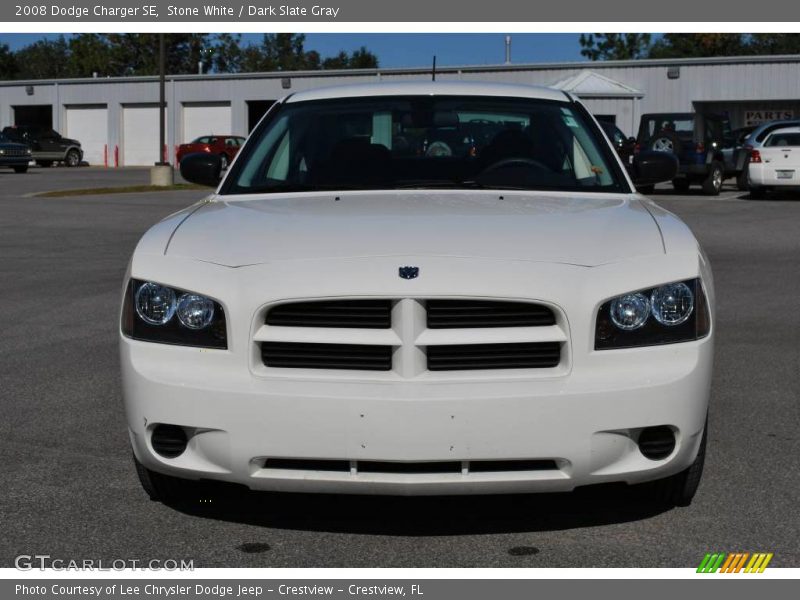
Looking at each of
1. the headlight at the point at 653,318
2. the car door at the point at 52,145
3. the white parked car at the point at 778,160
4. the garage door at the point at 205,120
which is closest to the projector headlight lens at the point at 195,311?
the headlight at the point at 653,318

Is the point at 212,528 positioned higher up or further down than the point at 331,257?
further down

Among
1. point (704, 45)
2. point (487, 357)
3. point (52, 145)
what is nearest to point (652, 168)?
point (487, 357)

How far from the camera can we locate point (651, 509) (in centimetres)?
448

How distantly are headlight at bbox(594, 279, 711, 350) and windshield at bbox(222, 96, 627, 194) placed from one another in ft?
4.23

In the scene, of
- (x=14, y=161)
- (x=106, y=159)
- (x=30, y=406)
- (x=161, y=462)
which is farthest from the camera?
(x=106, y=159)

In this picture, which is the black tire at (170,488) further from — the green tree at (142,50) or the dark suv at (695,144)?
the green tree at (142,50)

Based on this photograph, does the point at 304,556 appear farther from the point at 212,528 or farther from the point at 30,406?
the point at 30,406

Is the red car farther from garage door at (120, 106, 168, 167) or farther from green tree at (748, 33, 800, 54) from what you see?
green tree at (748, 33, 800, 54)

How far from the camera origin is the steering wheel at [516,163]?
5449 mm

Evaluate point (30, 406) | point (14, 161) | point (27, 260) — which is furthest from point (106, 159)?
point (30, 406)

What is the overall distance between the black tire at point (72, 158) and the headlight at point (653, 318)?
5217cm

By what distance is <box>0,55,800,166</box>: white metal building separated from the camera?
158ft

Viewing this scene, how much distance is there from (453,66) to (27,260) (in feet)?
131

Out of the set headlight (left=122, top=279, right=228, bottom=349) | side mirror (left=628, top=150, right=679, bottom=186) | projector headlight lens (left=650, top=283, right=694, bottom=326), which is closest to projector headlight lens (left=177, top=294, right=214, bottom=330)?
headlight (left=122, top=279, right=228, bottom=349)
